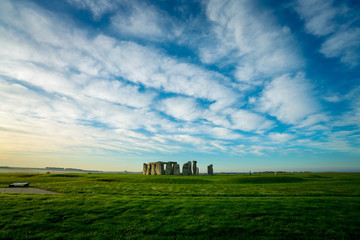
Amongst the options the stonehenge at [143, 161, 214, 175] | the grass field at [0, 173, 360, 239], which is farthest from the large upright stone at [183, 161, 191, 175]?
the grass field at [0, 173, 360, 239]

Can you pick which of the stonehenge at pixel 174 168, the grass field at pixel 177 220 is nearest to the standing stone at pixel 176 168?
the stonehenge at pixel 174 168

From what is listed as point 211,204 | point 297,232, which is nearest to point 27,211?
point 211,204

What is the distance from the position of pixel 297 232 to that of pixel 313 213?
3468 mm

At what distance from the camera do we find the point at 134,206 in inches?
463

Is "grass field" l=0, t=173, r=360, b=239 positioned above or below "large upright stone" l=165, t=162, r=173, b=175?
below

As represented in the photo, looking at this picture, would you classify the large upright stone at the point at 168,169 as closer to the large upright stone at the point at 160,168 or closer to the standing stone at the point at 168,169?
the standing stone at the point at 168,169

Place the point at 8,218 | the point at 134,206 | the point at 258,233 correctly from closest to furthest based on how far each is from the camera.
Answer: the point at 258,233
the point at 8,218
the point at 134,206

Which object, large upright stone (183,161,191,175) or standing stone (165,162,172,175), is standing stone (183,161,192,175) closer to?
large upright stone (183,161,191,175)

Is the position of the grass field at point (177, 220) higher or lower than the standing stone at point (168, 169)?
lower

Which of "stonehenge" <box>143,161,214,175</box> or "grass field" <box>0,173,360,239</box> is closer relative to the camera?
"grass field" <box>0,173,360,239</box>

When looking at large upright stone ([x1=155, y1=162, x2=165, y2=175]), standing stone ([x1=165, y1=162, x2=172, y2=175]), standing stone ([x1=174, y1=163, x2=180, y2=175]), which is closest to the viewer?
standing stone ([x1=165, y1=162, x2=172, y2=175])

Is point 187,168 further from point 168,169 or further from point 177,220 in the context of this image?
point 177,220

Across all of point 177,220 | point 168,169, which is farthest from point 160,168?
point 177,220

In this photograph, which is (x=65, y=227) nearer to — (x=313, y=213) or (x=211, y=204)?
(x=211, y=204)
